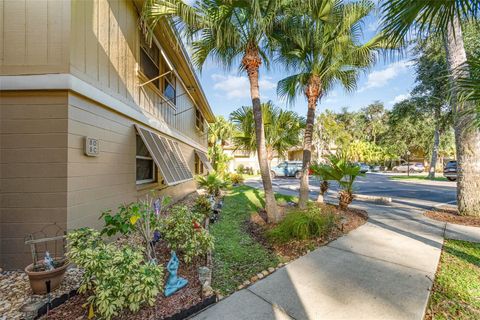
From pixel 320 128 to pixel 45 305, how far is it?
1228 inches

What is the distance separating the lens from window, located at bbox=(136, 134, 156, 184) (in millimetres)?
5891

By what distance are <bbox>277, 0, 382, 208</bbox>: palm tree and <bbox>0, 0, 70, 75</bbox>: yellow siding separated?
503 centimetres

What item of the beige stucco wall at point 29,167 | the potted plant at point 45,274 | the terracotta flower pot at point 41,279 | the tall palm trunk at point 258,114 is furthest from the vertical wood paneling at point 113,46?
the terracotta flower pot at point 41,279

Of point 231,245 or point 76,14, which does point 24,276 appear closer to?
point 231,245

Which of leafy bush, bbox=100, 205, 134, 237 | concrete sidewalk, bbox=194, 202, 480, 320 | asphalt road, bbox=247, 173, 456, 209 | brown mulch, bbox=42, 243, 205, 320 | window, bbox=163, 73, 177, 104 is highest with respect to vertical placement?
window, bbox=163, 73, 177, 104

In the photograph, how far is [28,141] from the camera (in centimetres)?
330

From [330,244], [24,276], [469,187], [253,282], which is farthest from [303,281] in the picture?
[469,187]

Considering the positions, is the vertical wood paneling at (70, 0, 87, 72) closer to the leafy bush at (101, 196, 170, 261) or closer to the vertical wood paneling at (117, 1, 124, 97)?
the vertical wood paneling at (117, 1, 124, 97)

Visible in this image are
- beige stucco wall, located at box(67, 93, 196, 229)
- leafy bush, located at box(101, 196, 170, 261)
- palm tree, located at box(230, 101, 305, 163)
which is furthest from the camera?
palm tree, located at box(230, 101, 305, 163)

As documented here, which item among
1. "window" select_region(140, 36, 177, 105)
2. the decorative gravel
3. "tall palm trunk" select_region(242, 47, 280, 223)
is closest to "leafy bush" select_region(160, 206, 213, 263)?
the decorative gravel

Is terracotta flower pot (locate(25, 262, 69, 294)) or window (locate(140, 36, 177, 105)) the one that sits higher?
window (locate(140, 36, 177, 105))

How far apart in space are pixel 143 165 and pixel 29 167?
3.02m

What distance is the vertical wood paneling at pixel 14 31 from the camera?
3.33 m

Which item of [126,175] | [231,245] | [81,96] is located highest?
[81,96]
